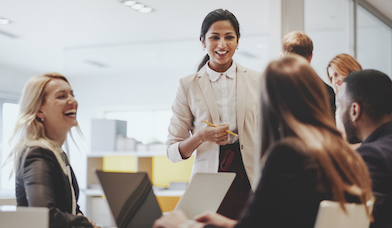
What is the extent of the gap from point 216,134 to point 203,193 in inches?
20.9

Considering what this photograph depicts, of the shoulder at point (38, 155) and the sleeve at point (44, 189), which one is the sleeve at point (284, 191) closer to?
the sleeve at point (44, 189)

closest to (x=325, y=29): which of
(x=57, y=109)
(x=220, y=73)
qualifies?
(x=220, y=73)

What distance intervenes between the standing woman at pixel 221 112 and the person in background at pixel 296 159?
2.50ft

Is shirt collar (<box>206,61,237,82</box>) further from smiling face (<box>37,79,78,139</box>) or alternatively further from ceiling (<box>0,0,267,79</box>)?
ceiling (<box>0,0,267,79</box>)

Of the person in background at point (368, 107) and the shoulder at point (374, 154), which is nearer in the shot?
the shoulder at point (374, 154)

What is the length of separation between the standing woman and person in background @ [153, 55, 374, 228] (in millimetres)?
762

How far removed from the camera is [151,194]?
133cm

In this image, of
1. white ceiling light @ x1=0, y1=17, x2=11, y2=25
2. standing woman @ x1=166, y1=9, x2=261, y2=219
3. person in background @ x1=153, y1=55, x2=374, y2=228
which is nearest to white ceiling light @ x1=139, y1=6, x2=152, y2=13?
white ceiling light @ x1=0, y1=17, x2=11, y2=25

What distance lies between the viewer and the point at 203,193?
1342mm

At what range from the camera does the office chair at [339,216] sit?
1027 millimetres

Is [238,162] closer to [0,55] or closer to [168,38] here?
[168,38]

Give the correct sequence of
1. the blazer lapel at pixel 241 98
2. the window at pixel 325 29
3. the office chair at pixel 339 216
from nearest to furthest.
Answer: the office chair at pixel 339 216, the blazer lapel at pixel 241 98, the window at pixel 325 29

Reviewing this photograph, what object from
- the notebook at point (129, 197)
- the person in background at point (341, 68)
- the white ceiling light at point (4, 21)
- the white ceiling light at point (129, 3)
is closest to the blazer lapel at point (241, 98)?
the notebook at point (129, 197)

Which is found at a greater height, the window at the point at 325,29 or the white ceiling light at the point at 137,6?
the white ceiling light at the point at 137,6
